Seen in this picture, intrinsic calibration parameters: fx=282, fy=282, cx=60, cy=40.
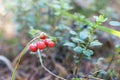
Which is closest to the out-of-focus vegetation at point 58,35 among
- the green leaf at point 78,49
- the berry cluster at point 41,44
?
the green leaf at point 78,49

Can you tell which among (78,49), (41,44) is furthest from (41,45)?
(78,49)

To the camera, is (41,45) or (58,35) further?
(58,35)

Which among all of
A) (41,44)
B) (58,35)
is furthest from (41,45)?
(58,35)

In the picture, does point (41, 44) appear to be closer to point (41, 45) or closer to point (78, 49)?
point (41, 45)

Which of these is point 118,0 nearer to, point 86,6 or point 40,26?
point 86,6

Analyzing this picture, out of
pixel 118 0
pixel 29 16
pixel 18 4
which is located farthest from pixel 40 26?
pixel 118 0

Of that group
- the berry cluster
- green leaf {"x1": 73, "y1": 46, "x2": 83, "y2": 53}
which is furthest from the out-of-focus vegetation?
the berry cluster

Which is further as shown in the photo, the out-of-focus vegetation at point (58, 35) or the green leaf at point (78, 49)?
the out-of-focus vegetation at point (58, 35)

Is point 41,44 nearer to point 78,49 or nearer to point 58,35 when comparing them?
point 78,49

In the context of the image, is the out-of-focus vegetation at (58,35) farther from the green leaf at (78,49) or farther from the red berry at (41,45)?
the red berry at (41,45)

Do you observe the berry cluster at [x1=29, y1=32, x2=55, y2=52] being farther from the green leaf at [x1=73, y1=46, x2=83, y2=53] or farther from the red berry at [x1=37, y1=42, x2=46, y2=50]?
the green leaf at [x1=73, y1=46, x2=83, y2=53]

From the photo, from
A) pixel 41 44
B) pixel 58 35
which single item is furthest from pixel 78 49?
pixel 58 35

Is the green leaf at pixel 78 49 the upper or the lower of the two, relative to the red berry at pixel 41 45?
lower
